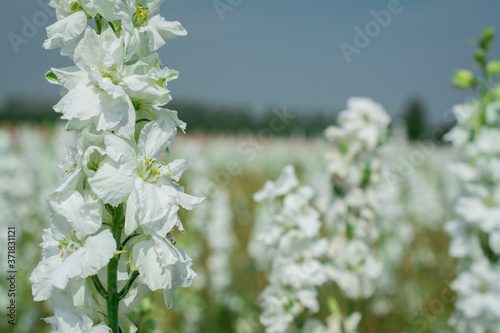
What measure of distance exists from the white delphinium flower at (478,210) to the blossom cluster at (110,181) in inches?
96.6

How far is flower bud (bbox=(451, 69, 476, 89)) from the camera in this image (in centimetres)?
330

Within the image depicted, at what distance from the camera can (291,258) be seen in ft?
8.10

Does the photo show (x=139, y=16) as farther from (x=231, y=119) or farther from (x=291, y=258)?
(x=231, y=119)

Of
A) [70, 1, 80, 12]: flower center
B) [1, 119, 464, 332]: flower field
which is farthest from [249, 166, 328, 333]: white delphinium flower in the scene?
[70, 1, 80, 12]: flower center

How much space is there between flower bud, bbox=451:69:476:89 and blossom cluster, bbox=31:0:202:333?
265 cm

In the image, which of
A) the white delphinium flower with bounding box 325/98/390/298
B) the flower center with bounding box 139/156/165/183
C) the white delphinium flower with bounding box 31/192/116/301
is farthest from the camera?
the white delphinium flower with bounding box 325/98/390/298

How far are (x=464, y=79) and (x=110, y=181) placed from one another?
114 inches

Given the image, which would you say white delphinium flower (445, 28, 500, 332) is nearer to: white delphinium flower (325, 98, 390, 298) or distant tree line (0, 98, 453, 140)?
white delphinium flower (325, 98, 390, 298)

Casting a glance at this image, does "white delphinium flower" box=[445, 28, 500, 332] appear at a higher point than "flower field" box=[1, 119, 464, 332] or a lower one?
higher

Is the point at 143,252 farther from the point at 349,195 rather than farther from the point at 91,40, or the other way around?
the point at 349,195

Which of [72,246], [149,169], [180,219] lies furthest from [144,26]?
[180,219]

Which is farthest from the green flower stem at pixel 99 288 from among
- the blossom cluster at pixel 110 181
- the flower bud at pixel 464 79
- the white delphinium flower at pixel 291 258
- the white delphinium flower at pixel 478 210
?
the flower bud at pixel 464 79

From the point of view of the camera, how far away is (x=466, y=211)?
3.11 metres

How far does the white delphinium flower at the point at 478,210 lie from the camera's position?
9.98 feet
